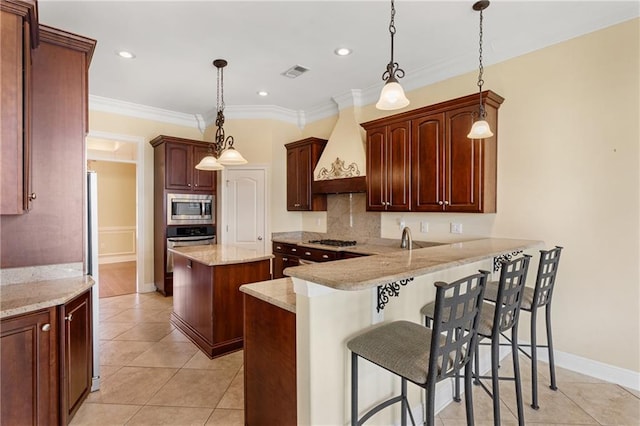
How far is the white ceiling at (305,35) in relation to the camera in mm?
2555

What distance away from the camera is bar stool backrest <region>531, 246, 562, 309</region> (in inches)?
84.2

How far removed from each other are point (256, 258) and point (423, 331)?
1.90 m

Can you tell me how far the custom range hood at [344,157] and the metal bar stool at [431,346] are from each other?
271cm

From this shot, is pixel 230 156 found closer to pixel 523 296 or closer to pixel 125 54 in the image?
pixel 125 54

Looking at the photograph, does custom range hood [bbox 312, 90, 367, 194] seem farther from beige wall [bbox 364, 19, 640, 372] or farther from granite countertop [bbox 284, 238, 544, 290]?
granite countertop [bbox 284, 238, 544, 290]

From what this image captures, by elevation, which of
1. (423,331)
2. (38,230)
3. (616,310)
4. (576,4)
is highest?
(576,4)

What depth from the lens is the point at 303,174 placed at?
502cm

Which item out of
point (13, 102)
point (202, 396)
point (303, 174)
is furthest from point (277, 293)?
point (303, 174)

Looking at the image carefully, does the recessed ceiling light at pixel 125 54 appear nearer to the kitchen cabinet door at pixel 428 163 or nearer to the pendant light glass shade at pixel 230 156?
the pendant light glass shade at pixel 230 156

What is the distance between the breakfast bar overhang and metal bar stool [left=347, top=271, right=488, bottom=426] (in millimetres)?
92

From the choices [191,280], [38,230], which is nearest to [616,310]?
[191,280]

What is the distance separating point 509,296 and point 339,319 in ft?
3.40

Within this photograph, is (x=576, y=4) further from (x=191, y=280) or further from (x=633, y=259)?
(x=191, y=280)

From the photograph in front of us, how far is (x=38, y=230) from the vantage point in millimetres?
2182
